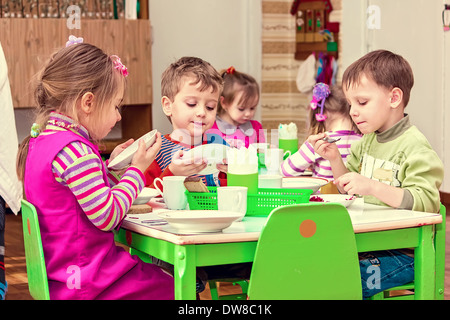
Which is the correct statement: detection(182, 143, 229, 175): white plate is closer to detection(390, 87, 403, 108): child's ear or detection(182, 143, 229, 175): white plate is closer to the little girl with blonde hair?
detection(390, 87, 403, 108): child's ear

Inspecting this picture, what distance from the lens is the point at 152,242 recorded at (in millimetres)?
1731

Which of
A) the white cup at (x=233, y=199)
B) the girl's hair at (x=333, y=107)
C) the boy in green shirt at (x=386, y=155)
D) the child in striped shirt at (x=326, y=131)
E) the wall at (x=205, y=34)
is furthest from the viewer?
the wall at (x=205, y=34)

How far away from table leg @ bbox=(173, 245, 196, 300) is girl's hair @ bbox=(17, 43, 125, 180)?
1.73 feet

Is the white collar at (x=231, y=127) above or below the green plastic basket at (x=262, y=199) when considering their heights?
below

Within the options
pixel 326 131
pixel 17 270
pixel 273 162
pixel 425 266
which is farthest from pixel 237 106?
pixel 425 266

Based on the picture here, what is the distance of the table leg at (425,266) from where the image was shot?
72.7 inches

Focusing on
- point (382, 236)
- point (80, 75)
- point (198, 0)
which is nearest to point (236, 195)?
point (382, 236)

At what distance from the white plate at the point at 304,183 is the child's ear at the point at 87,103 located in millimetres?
587

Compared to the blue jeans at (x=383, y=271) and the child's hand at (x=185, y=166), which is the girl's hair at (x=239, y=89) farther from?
the blue jeans at (x=383, y=271)

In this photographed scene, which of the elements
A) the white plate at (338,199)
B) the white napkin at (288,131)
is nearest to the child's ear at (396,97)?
the white plate at (338,199)

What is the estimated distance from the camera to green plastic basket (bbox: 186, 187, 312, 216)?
182cm

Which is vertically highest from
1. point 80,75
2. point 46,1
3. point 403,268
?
point 46,1
